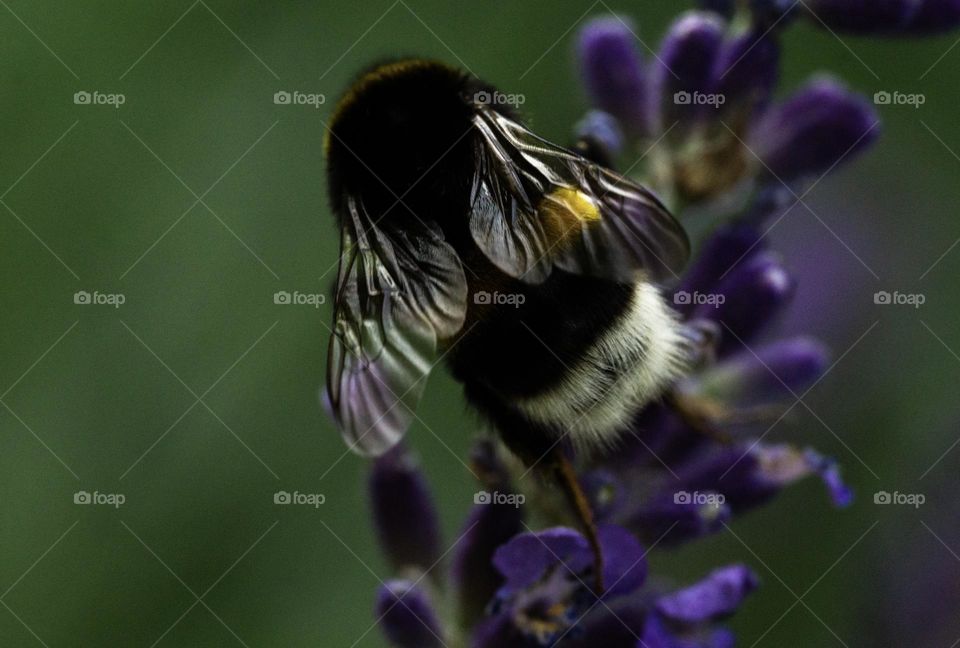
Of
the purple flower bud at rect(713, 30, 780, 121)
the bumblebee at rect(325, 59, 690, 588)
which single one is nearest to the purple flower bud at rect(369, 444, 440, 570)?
the bumblebee at rect(325, 59, 690, 588)

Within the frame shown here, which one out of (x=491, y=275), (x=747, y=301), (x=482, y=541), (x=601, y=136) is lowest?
(x=482, y=541)

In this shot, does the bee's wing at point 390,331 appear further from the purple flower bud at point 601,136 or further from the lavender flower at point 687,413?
the purple flower bud at point 601,136

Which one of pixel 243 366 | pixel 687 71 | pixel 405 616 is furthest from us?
pixel 243 366

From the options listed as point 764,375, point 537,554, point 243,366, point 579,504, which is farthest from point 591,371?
point 243,366

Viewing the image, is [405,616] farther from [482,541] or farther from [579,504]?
[579,504]

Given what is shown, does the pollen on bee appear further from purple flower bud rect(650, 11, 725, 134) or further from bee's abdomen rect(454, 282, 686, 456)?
purple flower bud rect(650, 11, 725, 134)

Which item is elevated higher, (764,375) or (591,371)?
(591,371)
